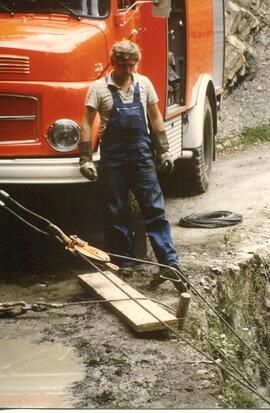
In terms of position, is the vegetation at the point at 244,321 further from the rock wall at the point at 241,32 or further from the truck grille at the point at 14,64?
the rock wall at the point at 241,32

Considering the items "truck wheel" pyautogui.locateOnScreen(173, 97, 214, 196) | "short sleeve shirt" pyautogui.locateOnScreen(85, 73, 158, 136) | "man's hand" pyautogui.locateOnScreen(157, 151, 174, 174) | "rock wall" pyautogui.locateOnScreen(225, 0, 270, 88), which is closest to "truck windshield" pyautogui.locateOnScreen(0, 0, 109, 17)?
"short sleeve shirt" pyautogui.locateOnScreen(85, 73, 158, 136)

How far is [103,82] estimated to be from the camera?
618 cm

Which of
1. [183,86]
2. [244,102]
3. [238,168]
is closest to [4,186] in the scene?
[183,86]

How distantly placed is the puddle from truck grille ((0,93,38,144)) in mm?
1749

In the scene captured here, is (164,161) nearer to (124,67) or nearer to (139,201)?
(139,201)

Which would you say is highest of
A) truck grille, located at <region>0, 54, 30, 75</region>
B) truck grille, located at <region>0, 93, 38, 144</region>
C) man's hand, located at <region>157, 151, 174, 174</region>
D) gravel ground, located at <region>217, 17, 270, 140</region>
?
truck grille, located at <region>0, 54, 30, 75</region>

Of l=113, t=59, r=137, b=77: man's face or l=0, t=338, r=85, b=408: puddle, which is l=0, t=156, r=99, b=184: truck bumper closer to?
l=113, t=59, r=137, b=77: man's face

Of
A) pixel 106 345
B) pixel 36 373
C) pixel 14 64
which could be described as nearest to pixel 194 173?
pixel 14 64

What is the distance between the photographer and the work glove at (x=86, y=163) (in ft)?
20.3

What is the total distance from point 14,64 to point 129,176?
4.01 ft

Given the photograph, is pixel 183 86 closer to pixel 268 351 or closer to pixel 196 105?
pixel 196 105

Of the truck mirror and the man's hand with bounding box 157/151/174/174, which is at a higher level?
the truck mirror

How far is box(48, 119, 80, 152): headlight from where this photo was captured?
639cm

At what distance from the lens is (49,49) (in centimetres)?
638
